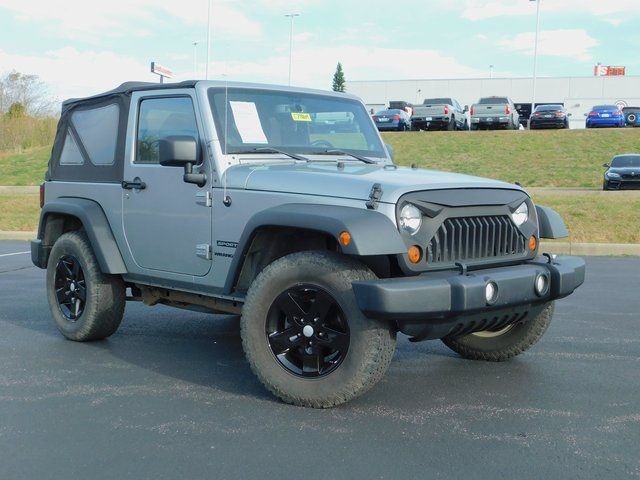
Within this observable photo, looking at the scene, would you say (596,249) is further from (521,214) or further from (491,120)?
(491,120)

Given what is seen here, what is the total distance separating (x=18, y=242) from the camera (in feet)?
48.4

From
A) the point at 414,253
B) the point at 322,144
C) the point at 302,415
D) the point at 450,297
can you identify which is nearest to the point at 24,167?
the point at 322,144

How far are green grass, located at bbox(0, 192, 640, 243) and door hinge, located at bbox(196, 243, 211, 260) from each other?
980 centimetres

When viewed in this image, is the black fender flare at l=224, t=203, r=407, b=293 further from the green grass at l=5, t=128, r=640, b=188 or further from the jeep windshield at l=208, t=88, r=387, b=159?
the green grass at l=5, t=128, r=640, b=188

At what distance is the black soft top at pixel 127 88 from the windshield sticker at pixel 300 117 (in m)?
0.74

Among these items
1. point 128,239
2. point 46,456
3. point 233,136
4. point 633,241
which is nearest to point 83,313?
point 128,239

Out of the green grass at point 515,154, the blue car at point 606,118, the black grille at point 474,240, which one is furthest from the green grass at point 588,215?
the blue car at point 606,118

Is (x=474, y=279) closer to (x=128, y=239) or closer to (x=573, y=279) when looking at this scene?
(x=573, y=279)

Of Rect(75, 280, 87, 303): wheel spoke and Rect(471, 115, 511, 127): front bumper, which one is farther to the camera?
Rect(471, 115, 511, 127): front bumper

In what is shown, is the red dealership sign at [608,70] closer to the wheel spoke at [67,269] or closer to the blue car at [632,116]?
the blue car at [632,116]

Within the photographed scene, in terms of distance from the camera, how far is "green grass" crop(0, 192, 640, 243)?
13.8 metres

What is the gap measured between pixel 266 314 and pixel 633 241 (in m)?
10.7

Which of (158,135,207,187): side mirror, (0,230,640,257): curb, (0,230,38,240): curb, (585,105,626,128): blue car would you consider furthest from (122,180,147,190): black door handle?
(585,105,626,128): blue car

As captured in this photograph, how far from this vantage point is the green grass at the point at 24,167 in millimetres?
30922
